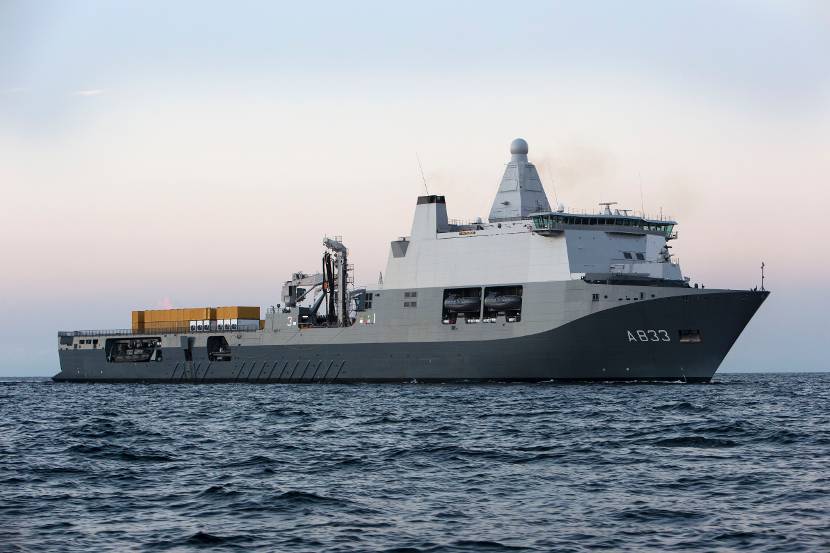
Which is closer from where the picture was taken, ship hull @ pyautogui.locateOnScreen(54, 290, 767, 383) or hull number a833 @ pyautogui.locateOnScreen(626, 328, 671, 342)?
ship hull @ pyautogui.locateOnScreen(54, 290, 767, 383)

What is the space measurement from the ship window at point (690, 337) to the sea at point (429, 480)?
1234 centimetres

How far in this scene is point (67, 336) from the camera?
298 feet

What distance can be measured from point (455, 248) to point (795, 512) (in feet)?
143

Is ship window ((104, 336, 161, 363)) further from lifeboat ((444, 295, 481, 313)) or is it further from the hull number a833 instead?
the hull number a833

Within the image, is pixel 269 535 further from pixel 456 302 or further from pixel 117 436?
pixel 456 302

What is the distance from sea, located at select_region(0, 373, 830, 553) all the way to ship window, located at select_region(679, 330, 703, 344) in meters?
12.3

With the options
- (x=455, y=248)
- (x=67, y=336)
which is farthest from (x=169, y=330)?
(x=455, y=248)

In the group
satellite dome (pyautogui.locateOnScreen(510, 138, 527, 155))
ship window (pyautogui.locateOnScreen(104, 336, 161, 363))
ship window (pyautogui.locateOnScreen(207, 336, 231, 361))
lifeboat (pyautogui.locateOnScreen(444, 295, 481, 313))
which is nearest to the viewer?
lifeboat (pyautogui.locateOnScreen(444, 295, 481, 313))

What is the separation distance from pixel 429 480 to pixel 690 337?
34284 millimetres

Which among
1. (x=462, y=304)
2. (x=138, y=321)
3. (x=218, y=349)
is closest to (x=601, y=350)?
(x=462, y=304)

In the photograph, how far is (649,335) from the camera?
53.2 meters

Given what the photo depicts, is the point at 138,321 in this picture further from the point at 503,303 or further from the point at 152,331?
the point at 503,303

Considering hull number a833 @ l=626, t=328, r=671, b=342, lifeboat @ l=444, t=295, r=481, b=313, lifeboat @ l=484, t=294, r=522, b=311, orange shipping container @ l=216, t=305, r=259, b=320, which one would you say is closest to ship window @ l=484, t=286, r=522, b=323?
lifeboat @ l=484, t=294, r=522, b=311

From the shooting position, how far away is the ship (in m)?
53.4
